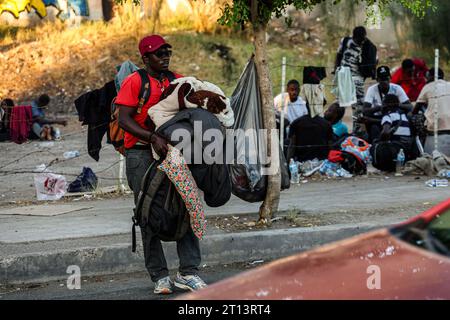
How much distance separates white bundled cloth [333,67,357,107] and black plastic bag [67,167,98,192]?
12.9 ft

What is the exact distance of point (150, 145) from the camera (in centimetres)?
615

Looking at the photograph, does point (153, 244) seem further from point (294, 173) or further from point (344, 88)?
point (344, 88)

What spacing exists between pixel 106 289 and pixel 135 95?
4.90ft

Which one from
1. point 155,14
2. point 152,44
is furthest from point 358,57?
point 152,44

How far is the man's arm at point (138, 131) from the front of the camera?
596 centimetres

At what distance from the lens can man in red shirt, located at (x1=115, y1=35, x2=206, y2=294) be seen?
20.1 feet

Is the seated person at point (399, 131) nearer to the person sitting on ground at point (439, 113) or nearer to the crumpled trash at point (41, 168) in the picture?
the person sitting on ground at point (439, 113)

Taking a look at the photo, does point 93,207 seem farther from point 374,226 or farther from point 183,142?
point 183,142

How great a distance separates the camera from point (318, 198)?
9.91 meters

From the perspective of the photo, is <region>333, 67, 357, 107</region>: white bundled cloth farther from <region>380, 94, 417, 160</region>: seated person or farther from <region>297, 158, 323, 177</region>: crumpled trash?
<region>297, 158, 323, 177</region>: crumpled trash

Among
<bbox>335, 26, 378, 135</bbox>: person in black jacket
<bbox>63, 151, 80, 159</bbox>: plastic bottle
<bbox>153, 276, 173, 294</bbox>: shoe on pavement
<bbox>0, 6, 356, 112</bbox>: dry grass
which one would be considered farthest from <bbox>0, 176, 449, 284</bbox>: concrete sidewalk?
<bbox>0, 6, 356, 112</bbox>: dry grass

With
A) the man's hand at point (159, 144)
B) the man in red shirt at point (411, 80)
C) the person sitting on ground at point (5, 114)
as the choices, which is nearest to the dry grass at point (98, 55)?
the person sitting on ground at point (5, 114)

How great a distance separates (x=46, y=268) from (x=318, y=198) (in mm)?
3855
